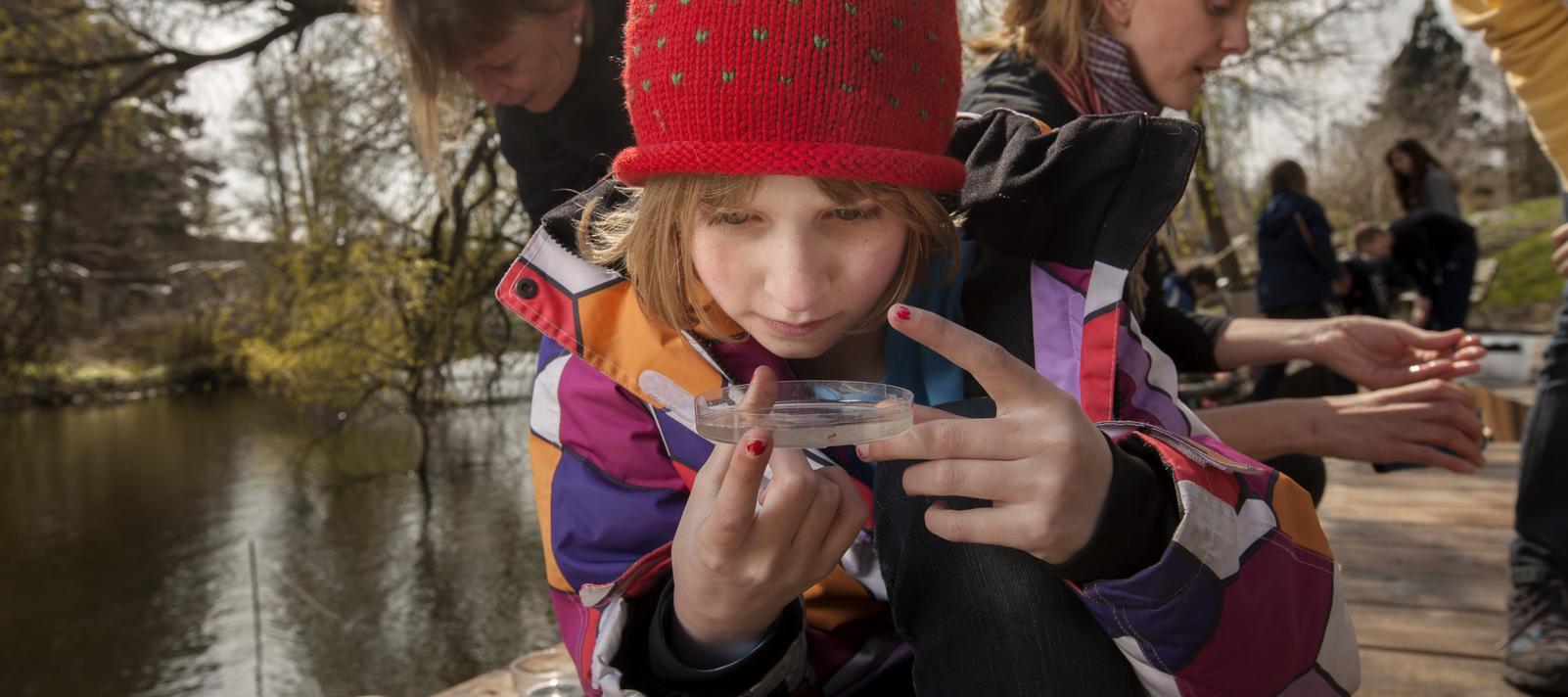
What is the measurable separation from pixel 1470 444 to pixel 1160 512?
2.57 feet

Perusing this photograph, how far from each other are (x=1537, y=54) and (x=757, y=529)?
1572mm

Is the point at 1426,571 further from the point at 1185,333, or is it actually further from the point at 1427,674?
the point at 1185,333

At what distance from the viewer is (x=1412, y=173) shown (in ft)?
20.2

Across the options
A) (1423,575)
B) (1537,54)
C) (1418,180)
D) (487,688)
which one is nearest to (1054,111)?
(1537,54)

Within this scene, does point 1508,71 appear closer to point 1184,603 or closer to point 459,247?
point 1184,603

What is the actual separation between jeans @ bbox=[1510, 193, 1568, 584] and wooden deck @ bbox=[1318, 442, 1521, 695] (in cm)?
19

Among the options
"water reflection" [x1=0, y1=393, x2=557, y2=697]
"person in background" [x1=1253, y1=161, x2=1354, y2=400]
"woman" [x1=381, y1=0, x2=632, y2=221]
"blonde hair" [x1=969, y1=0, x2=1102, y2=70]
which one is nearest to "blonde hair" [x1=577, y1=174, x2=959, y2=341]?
"blonde hair" [x1=969, y1=0, x2=1102, y2=70]

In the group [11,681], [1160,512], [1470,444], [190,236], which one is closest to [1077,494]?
[1160,512]

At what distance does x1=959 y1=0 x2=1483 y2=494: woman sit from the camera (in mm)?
1302

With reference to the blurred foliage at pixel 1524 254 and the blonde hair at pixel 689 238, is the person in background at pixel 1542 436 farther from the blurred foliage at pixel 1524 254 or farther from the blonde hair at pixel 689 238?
the blurred foliage at pixel 1524 254

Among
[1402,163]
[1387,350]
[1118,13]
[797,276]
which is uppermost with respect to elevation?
[1402,163]

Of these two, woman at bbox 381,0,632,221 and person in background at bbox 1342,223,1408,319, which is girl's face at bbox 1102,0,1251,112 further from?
person in background at bbox 1342,223,1408,319

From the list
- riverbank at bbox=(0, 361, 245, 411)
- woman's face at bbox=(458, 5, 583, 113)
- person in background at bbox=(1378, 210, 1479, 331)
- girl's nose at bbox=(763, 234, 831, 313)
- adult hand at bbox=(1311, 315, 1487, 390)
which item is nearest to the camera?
girl's nose at bbox=(763, 234, 831, 313)

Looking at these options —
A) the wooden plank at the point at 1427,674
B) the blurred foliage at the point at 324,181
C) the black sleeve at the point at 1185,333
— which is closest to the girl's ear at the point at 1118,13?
the black sleeve at the point at 1185,333
